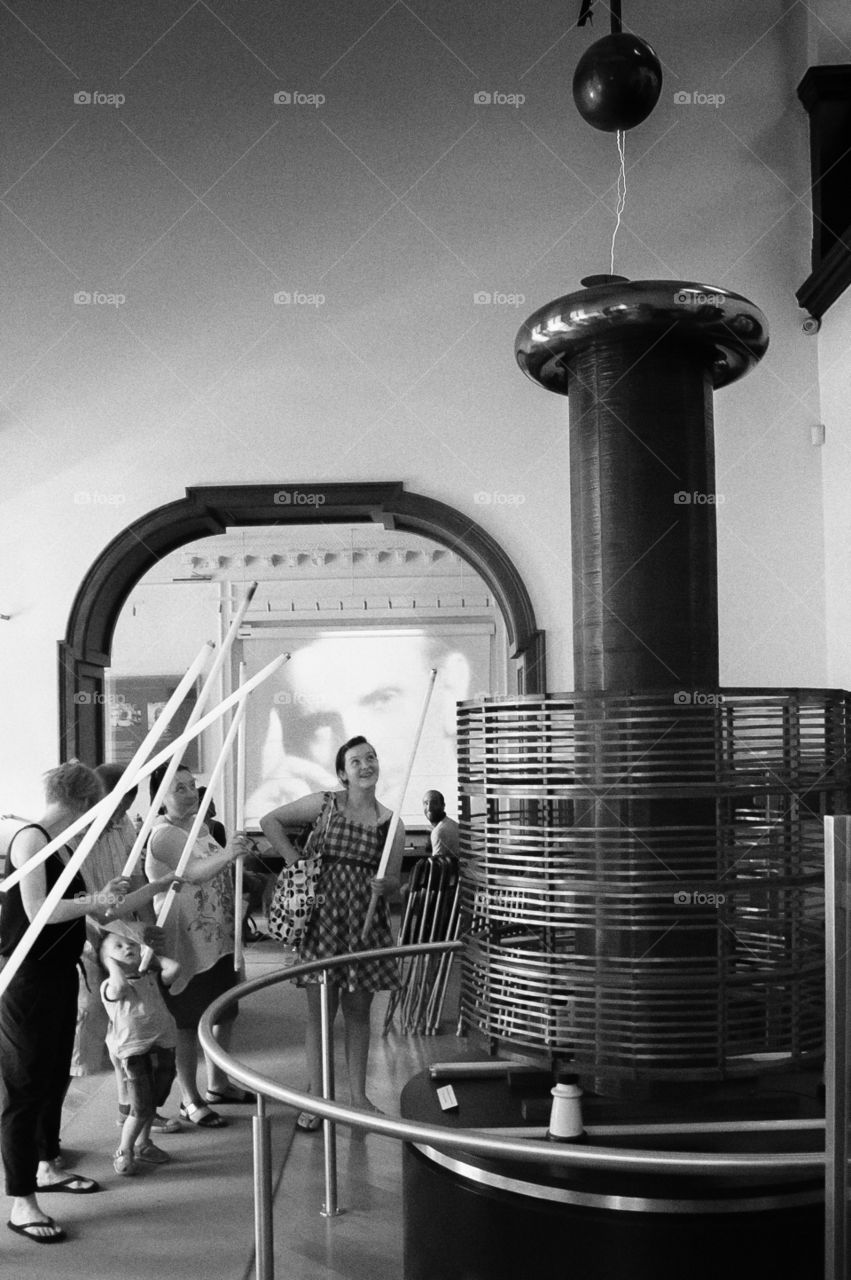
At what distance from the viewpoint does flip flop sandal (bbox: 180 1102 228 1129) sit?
4535 millimetres

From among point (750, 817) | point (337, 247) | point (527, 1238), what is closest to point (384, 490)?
point (337, 247)

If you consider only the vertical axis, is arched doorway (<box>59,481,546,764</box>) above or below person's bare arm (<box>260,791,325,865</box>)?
above

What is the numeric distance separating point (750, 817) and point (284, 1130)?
2.42 metres

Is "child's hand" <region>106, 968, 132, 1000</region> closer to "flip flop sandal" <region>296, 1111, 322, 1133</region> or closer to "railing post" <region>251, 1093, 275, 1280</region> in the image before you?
"flip flop sandal" <region>296, 1111, 322, 1133</region>

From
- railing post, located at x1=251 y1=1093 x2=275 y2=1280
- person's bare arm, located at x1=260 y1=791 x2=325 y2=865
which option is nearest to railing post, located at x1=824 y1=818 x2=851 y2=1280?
railing post, located at x1=251 y1=1093 x2=275 y2=1280

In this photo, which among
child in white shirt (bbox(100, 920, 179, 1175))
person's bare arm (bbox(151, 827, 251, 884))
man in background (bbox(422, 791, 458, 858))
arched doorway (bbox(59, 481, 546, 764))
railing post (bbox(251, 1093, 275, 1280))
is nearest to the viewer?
railing post (bbox(251, 1093, 275, 1280))

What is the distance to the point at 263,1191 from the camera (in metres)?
2.23

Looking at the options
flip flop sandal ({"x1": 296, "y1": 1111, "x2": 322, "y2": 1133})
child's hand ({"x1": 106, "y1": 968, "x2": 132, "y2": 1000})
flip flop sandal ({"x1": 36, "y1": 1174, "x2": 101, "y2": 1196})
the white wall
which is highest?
the white wall

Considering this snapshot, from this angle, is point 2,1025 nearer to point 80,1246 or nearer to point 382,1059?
point 80,1246

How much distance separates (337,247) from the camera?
19.1 feet

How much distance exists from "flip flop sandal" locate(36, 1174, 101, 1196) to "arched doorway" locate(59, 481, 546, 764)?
7.37 ft

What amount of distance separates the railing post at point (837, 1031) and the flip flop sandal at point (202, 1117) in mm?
3341

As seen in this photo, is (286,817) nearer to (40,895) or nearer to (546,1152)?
(40,895)

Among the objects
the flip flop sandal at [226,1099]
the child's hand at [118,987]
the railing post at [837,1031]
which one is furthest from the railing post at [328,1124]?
the railing post at [837,1031]
